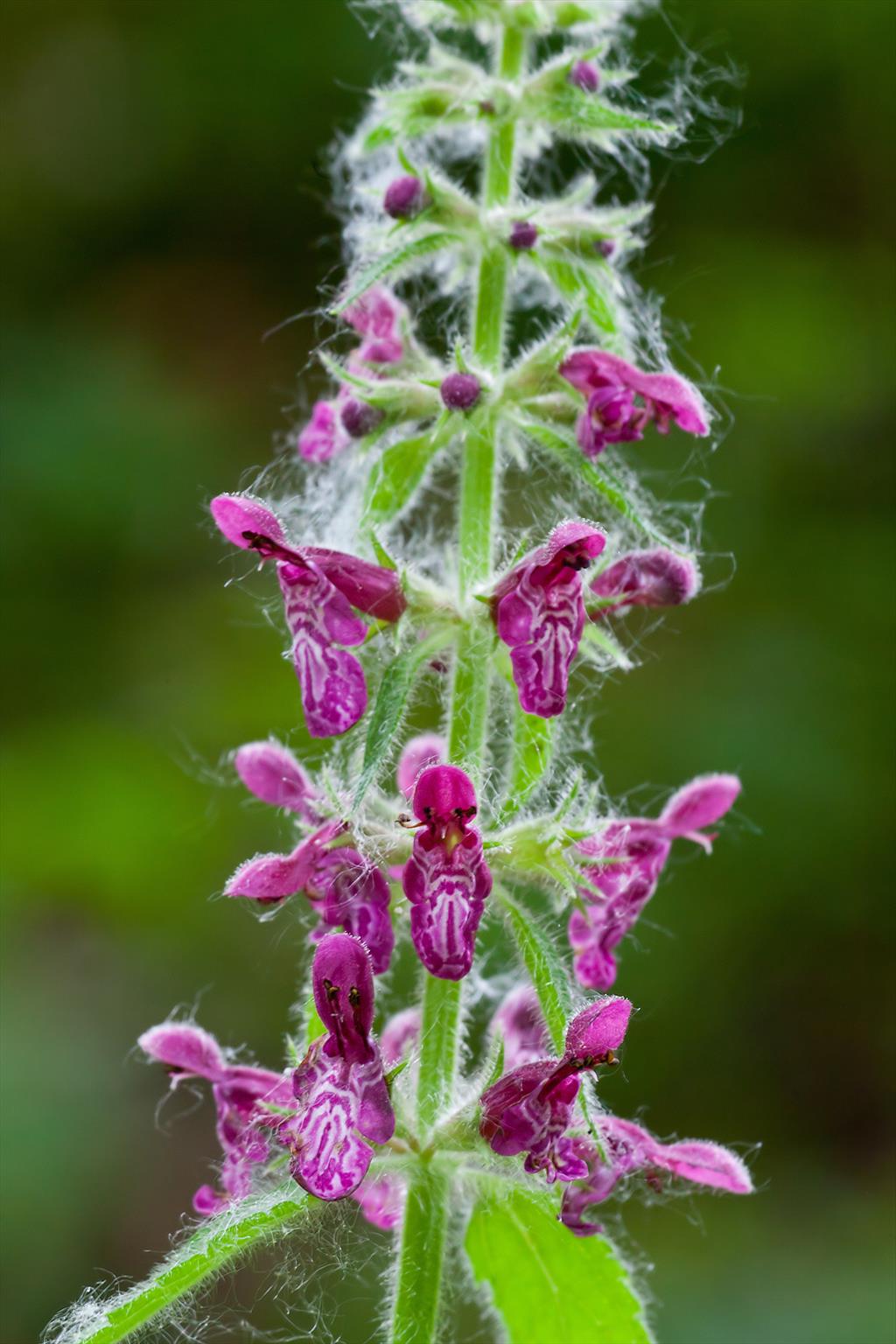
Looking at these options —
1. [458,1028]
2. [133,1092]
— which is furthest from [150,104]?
[458,1028]

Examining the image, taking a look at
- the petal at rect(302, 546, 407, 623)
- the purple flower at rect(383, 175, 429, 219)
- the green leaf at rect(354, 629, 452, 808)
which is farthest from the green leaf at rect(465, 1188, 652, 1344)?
the purple flower at rect(383, 175, 429, 219)

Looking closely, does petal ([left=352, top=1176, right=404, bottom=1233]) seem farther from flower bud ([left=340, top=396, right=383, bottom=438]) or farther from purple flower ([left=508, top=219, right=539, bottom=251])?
A: purple flower ([left=508, top=219, right=539, bottom=251])

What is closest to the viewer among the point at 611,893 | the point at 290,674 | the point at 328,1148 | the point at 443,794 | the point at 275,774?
the point at 328,1148

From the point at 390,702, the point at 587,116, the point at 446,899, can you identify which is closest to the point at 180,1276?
the point at 446,899

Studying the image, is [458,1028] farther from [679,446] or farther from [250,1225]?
[679,446]

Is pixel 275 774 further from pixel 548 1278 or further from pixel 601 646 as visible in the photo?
pixel 548 1278
